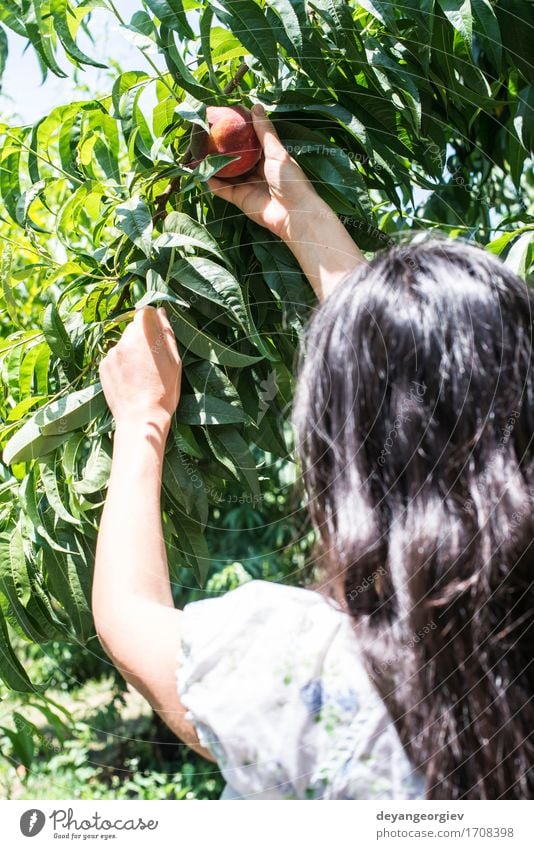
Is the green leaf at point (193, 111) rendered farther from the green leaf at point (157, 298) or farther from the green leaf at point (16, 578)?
the green leaf at point (16, 578)

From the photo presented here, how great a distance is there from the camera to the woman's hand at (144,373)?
0.54 m

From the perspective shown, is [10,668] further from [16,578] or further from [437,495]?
[437,495]

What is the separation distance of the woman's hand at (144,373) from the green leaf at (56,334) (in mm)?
30

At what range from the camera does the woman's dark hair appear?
14.8 inches

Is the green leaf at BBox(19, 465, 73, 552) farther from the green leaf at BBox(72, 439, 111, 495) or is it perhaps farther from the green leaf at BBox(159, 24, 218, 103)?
the green leaf at BBox(159, 24, 218, 103)

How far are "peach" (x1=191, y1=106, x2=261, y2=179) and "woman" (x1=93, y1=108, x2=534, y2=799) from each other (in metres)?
0.18

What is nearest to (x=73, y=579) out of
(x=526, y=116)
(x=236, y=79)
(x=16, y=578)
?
(x=16, y=578)

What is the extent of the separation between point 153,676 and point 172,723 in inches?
1.5

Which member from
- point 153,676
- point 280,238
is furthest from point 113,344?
point 153,676

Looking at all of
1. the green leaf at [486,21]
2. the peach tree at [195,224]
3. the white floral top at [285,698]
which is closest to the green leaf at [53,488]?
the peach tree at [195,224]

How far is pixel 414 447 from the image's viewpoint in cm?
39

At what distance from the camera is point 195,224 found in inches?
21.8

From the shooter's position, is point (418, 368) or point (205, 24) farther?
point (205, 24)
